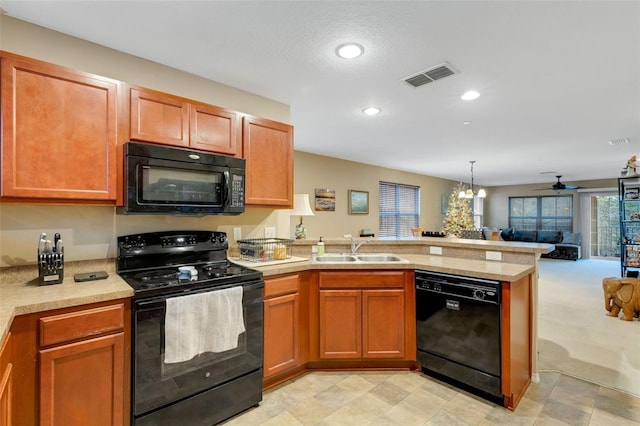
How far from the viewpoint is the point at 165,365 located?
5.73 feet

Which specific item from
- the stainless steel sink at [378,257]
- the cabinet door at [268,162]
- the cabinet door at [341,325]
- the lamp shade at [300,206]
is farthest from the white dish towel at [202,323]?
the stainless steel sink at [378,257]

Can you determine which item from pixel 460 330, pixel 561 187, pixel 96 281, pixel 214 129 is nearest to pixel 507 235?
pixel 561 187

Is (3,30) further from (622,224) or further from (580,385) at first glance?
(622,224)

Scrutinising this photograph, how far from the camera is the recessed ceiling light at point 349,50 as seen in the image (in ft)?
6.69

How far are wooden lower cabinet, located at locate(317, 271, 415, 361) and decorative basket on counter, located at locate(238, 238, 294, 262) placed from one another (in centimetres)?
42

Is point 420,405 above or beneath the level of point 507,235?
beneath

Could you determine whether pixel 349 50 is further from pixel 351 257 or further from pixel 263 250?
pixel 351 257

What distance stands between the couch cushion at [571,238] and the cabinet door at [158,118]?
429 inches

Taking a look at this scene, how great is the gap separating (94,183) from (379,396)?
243cm

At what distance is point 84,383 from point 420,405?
2.05 metres

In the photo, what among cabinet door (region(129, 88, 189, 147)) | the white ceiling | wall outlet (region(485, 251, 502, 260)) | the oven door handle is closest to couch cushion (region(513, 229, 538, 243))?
the white ceiling

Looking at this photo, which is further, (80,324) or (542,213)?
(542,213)

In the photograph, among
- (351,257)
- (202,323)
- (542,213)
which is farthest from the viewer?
(542,213)

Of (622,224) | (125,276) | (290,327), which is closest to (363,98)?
(290,327)
